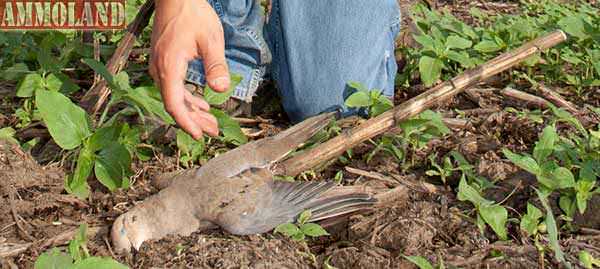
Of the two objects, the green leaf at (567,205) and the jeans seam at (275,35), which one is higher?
the green leaf at (567,205)

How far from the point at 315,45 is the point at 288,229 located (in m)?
1.19

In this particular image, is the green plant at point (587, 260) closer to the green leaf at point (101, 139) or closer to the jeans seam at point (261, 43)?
the green leaf at point (101, 139)

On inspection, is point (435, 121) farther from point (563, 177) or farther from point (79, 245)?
point (79, 245)

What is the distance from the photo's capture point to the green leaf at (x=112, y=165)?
2.25m

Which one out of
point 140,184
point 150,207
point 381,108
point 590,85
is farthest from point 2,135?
point 590,85

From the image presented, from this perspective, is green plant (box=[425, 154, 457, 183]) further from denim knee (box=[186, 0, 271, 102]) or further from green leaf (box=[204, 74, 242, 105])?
denim knee (box=[186, 0, 271, 102])

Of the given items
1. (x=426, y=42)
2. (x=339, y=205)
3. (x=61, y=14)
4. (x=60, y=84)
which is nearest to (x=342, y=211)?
(x=339, y=205)

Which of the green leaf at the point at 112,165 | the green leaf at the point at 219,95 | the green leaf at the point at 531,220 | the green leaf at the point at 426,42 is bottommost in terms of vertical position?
the green leaf at the point at 112,165

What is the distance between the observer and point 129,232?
6.71 ft

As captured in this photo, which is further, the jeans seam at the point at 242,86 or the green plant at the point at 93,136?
the jeans seam at the point at 242,86

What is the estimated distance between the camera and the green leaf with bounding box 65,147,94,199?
2.24 metres

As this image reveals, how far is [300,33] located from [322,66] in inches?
6.0

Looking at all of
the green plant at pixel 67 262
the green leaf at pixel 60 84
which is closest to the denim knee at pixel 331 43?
the green leaf at pixel 60 84

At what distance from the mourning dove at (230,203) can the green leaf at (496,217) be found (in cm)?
31
